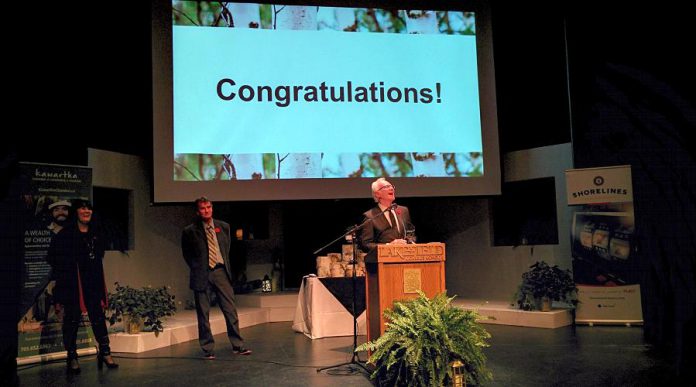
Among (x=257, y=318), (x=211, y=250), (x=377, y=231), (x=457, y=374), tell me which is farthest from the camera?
(x=257, y=318)

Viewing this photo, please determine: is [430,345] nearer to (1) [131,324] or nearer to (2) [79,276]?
(2) [79,276]

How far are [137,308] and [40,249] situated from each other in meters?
1.05

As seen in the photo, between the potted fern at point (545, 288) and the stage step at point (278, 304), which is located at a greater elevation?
the potted fern at point (545, 288)

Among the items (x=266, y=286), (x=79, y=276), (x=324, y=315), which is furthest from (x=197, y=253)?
(x=266, y=286)

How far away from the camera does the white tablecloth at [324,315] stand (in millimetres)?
6281

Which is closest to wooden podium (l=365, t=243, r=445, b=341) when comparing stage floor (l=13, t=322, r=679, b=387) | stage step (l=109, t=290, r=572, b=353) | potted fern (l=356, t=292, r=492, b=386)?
potted fern (l=356, t=292, r=492, b=386)

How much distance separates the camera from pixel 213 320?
6887mm

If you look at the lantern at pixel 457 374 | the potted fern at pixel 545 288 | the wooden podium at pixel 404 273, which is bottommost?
the lantern at pixel 457 374

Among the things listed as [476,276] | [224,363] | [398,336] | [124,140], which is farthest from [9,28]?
[476,276]

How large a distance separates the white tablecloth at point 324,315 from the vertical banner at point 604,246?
240 cm

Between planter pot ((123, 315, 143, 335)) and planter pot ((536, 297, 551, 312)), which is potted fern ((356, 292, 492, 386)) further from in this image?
planter pot ((536, 297, 551, 312))

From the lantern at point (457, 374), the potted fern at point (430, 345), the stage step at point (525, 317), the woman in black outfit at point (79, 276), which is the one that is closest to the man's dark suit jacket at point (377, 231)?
the potted fern at point (430, 345)

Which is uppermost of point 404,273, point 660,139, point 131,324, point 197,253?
point 660,139

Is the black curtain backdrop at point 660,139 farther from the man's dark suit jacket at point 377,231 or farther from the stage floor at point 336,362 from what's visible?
the man's dark suit jacket at point 377,231
